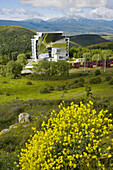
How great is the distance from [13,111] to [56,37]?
78.1m

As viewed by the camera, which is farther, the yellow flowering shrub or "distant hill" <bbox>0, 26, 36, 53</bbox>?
"distant hill" <bbox>0, 26, 36, 53</bbox>

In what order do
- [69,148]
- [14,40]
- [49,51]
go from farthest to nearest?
1. [14,40]
2. [49,51]
3. [69,148]

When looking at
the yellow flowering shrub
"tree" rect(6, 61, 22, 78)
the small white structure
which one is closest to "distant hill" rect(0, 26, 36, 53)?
the small white structure

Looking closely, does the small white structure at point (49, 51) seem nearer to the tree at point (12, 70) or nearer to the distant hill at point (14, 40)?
the distant hill at point (14, 40)

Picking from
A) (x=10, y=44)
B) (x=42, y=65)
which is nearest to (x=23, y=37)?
(x=10, y=44)

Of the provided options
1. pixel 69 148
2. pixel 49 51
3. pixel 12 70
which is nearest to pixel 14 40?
pixel 49 51

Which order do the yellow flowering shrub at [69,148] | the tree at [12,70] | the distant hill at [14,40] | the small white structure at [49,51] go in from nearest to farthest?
1. the yellow flowering shrub at [69,148]
2. the tree at [12,70]
3. the small white structure at [49,51]
4. the distant hill at [14,40]

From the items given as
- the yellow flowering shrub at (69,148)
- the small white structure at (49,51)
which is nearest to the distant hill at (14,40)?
the small white structure at (49,51)

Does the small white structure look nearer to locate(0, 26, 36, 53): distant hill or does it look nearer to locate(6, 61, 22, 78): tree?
locate(0, 26, 36, 53): distant hill

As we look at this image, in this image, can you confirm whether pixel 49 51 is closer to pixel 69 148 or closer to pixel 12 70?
pixel 12 70

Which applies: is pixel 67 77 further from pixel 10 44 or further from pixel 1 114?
pixel 10 44

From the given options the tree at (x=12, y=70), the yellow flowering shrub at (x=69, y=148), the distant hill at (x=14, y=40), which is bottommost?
the tree at (x=12, y=70)

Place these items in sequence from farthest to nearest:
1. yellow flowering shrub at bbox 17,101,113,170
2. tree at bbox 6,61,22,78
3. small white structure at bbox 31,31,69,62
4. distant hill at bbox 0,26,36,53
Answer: distant hill at bbox 0,26,36,53
small white structure at bbox 31,31,69,62
tree at bbox 6,61,22,78
yellow flowering shrub at bbox 17,101,113,170

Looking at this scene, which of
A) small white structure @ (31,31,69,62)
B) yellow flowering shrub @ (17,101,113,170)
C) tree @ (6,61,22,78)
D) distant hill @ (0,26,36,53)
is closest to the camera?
yellow flowering shrub @ (17,101,113,170)
